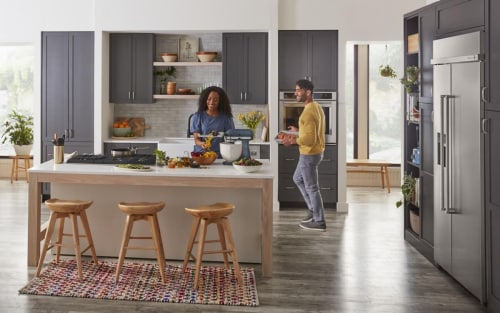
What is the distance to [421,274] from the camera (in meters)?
5.55

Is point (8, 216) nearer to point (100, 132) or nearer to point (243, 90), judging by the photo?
point (100, 132)

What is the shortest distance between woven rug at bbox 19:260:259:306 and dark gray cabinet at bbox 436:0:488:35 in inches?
105

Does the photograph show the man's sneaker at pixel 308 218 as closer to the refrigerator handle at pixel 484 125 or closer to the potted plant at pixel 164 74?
the potted plant at pixel 164 74

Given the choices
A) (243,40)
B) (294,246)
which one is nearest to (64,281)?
(294,246)

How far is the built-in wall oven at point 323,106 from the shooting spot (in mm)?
8734

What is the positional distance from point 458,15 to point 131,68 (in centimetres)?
525

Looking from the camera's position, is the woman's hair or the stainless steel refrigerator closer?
the stainless steel refrigerator

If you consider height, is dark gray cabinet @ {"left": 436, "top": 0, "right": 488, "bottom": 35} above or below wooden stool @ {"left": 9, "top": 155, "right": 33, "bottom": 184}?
above

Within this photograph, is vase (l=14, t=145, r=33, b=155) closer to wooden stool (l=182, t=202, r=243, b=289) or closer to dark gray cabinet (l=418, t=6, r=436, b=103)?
wooden stool (l=182, t=202, r=243, b=289)

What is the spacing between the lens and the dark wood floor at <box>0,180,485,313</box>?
4637 mm

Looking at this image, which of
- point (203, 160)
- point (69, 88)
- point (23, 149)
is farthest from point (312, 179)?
point (23, 149)

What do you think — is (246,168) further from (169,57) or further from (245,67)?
(169,57)

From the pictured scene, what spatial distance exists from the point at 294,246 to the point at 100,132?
146 inches

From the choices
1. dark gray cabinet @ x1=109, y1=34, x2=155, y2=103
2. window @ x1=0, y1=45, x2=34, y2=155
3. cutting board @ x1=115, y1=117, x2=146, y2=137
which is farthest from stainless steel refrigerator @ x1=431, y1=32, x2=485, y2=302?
window @ x1=0, y1=45, x2=34, y2=155
